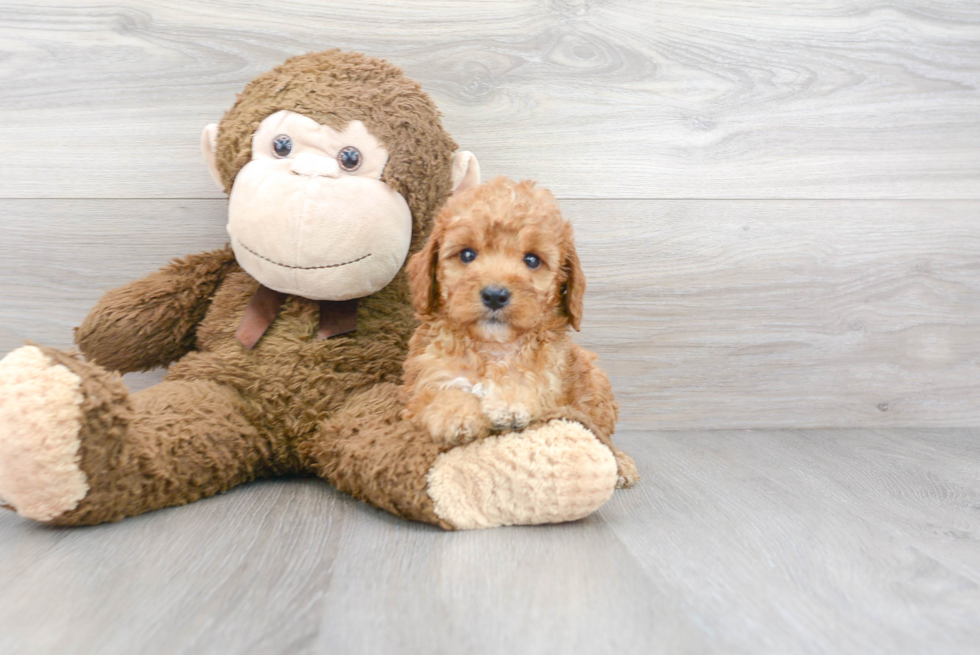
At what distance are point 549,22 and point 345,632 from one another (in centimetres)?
110

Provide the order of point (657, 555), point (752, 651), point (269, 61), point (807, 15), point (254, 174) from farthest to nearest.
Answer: point (807, 15), point (269, 61), point (254, 174), point (657, 555), point (752, 651)

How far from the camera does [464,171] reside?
1119 mm

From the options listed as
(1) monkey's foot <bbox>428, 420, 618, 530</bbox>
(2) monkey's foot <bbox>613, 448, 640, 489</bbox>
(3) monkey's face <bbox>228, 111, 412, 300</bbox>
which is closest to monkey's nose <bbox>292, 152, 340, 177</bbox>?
Result: (3) monkey's face <bbox>228, 111, 412, 300</bbox>

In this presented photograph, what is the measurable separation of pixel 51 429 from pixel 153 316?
0.35 metres

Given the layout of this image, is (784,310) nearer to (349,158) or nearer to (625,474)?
(625,474)

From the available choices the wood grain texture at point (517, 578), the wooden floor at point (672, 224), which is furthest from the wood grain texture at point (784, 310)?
the wood grain texture at point (517, 578)

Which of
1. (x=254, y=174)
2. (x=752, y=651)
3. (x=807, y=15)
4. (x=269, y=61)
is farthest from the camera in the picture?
(x=807, y=15)

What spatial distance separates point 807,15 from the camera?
1.38 meters

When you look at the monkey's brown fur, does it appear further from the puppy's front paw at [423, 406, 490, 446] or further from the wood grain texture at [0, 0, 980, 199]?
the wood grain texture at [0, 0, 980, 199]

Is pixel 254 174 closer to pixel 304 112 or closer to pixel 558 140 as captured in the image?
pixel 304 112

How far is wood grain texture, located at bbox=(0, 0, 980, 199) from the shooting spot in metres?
1.26

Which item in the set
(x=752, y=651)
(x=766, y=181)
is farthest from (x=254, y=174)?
(x=766, y=181)

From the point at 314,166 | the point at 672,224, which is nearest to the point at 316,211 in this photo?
the point at 314,166

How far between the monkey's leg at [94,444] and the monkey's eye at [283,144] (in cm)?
36
